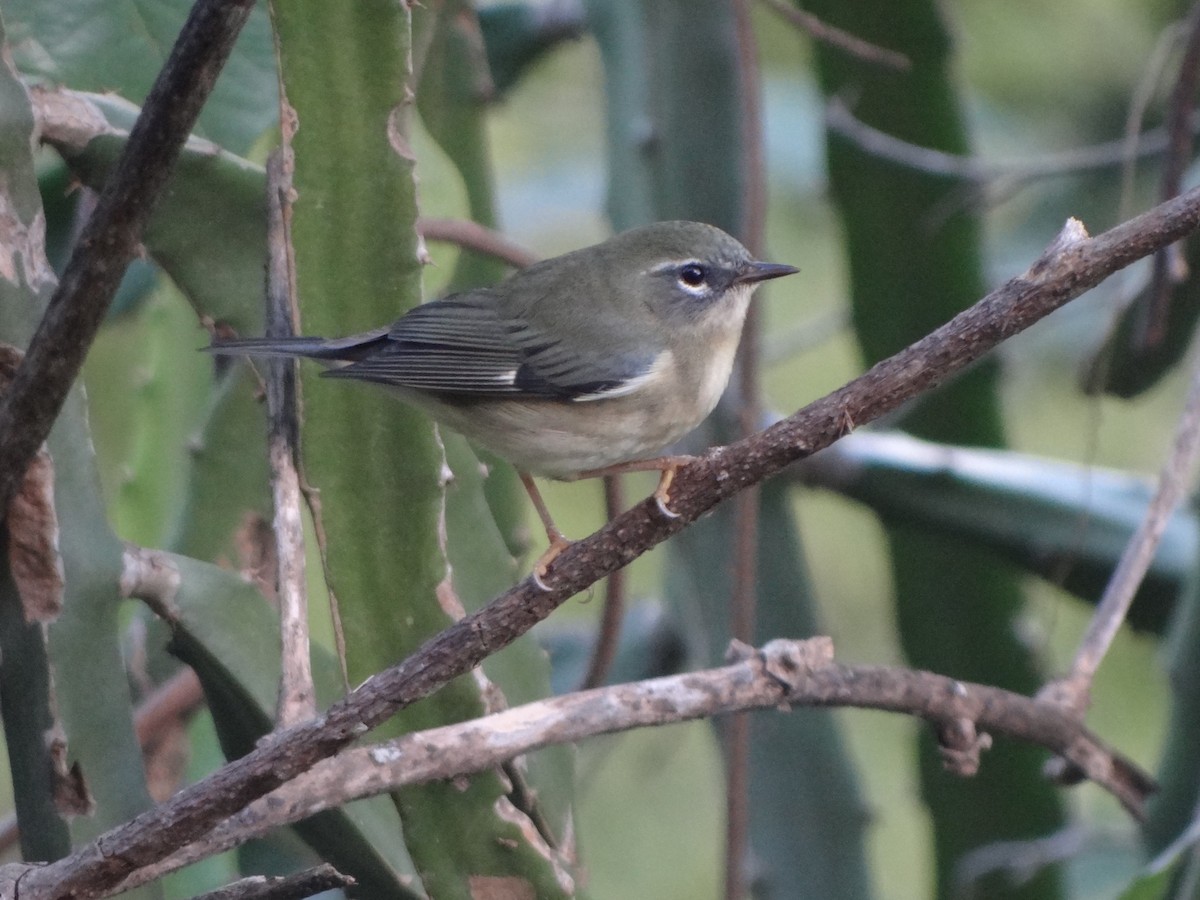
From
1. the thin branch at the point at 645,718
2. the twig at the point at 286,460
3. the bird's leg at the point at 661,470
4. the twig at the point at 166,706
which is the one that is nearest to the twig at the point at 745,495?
the bird's leg at the point at 661,470

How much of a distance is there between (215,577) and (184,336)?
1.36 m

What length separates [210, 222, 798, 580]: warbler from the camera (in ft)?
9.07

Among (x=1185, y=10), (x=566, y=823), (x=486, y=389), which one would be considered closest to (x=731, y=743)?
(x=566, y=823)

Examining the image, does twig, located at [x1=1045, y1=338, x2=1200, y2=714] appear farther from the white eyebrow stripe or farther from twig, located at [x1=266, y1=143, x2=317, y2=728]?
twig, located at [x1=266, y1=143, x2=317, y2=728]

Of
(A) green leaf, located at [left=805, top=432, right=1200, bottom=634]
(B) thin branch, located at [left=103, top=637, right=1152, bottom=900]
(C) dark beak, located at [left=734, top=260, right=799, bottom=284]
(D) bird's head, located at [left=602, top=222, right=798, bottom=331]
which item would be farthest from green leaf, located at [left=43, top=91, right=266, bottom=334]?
(A) green leaf, located at [left=805, top=432, right=1200, bottom=634]

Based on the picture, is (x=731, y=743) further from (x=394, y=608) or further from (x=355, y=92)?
(x=355, y=92)

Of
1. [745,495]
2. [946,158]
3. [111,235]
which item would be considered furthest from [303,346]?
[946,158]

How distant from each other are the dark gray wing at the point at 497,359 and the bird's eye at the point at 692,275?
0.29 m

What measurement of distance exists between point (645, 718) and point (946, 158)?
1.99m

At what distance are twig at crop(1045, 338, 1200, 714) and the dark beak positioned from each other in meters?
0.84

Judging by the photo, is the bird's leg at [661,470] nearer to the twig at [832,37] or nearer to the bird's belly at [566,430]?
the bird's belly at [566,430]

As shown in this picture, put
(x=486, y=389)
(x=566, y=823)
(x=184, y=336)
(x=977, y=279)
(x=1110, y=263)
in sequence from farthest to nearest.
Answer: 1. (x=977, y=279)
2. (x=184, y=336)
3. (x=486, y=389)
4. (x=566, y=823)
5. (x=1110, y=263)

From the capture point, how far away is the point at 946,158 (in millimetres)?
3535

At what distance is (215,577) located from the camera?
215 cm
